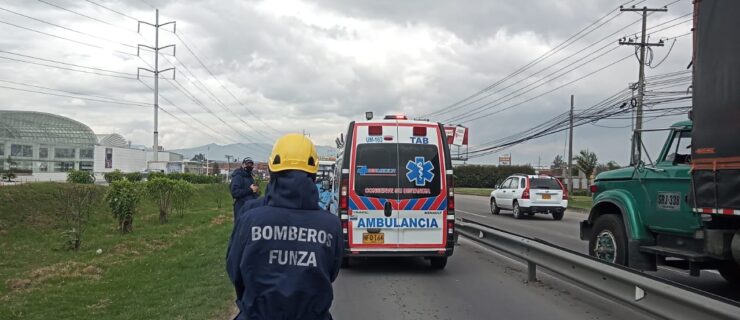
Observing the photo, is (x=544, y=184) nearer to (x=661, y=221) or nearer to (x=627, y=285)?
(x=661, y=221)

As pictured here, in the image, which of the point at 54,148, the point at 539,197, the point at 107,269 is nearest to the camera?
the point at 107,269

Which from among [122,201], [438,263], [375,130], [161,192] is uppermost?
[375,130]

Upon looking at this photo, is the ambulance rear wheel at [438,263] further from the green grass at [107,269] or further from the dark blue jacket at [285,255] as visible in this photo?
the dark blue jacket at [285,255]

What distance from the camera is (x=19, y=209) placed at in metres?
18.7

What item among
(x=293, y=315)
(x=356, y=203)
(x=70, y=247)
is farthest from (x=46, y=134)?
(x=293, y=315)

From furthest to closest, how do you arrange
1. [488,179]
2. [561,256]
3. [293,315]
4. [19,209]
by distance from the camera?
[488,179] → [19,209] → [561,256] → [293,315]

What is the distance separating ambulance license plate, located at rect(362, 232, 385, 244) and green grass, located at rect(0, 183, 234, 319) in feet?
7.00

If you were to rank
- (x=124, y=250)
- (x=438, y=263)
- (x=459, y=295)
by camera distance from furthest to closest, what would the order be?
(x=124, y=250) < (x=438, y=263) < (x=459, y=295)


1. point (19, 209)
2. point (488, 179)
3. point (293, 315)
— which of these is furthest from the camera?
point (488, 179)

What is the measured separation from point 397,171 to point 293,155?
22.3ft

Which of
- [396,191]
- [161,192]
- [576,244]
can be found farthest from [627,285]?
[161,192]

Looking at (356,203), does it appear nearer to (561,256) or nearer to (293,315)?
(561,256)

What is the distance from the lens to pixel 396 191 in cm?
958

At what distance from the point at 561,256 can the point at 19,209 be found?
17198 millimetres
